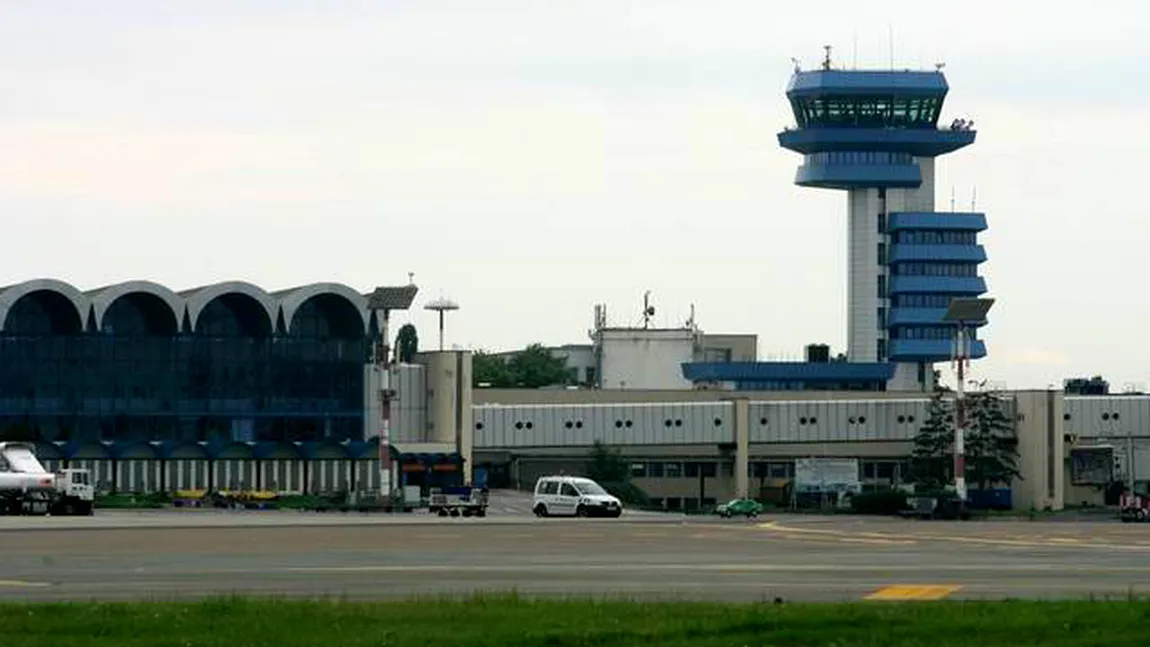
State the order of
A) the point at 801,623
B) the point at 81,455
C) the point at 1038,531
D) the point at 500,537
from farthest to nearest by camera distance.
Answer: the point at 81,455
the point at 1038,531
the point at 500,537
the point at 801,623

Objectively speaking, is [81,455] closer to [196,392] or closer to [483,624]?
[196,392]

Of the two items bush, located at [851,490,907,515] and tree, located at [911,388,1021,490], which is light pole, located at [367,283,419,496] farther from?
tree, located at [911,388,1021,490]

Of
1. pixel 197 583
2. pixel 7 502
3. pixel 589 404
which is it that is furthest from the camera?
pixel 589 404

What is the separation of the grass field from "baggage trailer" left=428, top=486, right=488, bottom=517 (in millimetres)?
74470

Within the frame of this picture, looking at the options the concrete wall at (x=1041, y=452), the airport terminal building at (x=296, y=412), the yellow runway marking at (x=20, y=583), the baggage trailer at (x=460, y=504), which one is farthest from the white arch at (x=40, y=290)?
the yellow runway marking at (x=20, y=583)

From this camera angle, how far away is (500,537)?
241 feet

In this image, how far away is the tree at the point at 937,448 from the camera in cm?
15688

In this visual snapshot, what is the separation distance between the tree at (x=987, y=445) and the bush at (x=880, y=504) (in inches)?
751

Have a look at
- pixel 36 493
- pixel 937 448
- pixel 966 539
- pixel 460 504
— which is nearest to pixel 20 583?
pixel 966 539

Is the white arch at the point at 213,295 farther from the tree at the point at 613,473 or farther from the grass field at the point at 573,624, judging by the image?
the grass field at the point at 573,624

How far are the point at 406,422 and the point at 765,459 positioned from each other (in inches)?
1250

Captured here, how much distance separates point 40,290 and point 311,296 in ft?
50.7

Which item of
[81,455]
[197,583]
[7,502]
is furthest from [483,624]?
[81,455]

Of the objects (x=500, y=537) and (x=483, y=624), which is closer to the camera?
(x=483, y=624)
